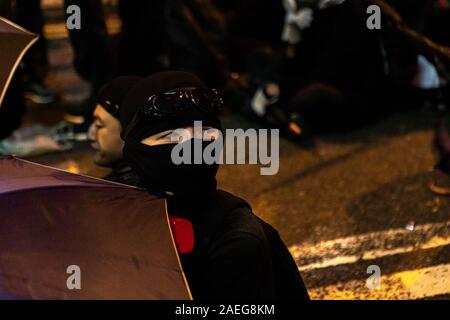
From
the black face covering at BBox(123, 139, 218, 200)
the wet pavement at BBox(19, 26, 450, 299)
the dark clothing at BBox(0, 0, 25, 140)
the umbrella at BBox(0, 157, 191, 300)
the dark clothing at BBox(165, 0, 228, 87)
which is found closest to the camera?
the umbrella at BBox(0, 157, 191, 300)

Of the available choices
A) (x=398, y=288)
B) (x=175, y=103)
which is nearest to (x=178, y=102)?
(x=175, y=103)

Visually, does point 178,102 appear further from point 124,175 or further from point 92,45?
point 92,45

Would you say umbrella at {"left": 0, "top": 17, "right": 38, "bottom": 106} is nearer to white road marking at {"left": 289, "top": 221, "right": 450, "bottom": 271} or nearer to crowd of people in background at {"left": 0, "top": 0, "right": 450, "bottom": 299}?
crowd of people in background at {"left": 0, "top": 0, "right": 450, "bottom": 299}

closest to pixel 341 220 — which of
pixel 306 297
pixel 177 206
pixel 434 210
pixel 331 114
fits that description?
pixel 434 210

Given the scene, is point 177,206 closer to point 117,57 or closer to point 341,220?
point 341,220

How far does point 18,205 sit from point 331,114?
145 inches

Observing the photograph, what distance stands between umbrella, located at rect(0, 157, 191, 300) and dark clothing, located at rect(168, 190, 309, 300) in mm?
122

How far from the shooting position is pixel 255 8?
631cm

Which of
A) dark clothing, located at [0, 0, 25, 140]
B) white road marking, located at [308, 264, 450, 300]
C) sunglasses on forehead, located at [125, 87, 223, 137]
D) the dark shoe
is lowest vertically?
white road marking, located at [308, 264, 450, 300]

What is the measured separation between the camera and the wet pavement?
3691 mm

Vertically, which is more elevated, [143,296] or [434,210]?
[143,296]

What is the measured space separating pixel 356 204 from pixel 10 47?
2262 millimetres

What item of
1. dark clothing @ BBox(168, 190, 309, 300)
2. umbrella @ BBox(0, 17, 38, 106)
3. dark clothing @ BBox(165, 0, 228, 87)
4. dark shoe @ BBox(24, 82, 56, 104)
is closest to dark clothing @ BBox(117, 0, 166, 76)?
dark clothing @ BBox(165, 0, 228, 87)

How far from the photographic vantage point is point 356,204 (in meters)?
4.36
